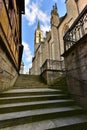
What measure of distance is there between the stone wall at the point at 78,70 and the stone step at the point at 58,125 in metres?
0.73

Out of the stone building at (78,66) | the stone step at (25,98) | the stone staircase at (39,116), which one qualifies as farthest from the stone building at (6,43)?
the stone building at (78,66)

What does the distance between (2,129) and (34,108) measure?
106 centimetres

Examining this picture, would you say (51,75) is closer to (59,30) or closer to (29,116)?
(29,116)

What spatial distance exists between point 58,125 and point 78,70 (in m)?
1.84

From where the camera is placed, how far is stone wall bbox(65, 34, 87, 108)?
3.17 m

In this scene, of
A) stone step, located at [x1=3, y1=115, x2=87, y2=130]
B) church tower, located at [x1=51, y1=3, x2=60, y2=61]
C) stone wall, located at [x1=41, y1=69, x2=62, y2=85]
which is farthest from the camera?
church tower, located at [x1=51, y1=3, x2=60, y2=61]

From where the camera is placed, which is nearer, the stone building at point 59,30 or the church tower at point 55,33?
the stone building at point 59,30

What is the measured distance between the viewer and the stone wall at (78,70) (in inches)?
125

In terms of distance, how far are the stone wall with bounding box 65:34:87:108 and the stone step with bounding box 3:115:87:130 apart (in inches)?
28.9

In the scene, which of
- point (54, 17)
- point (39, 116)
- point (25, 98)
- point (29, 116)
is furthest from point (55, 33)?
point (29, 116)

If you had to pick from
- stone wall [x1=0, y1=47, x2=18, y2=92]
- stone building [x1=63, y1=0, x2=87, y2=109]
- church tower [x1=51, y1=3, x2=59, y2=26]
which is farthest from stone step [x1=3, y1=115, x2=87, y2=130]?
church tower [x1=51, y1=3, x2=59, y2=26]

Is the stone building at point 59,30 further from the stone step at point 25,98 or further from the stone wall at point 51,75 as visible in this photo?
the stone step at point 25,98

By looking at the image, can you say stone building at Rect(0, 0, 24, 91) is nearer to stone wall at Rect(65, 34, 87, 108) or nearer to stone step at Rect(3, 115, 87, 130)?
stone step at Rect(3, 115, 87, 130)

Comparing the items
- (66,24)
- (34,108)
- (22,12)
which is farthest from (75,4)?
(34,108)
